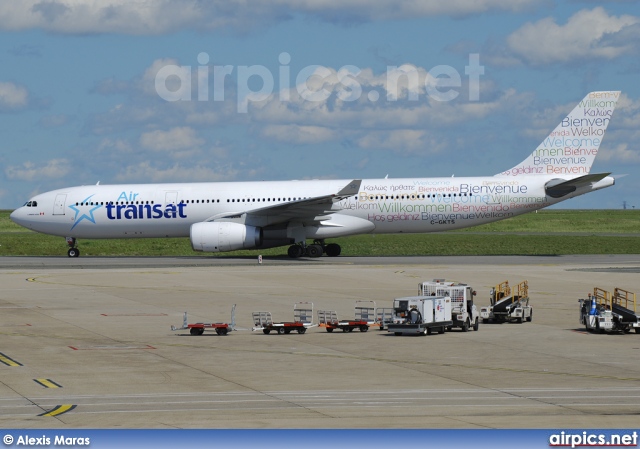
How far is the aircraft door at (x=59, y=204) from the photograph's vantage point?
2325 inches

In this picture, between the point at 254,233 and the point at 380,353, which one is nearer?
the point at 380,353

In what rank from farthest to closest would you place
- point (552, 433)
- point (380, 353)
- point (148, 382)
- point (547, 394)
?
point (380, 353)
point (148, 382)
point (547, 394)
point (552, 433)

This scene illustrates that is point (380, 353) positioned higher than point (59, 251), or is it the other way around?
point (59, 251)

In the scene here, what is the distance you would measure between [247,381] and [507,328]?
37.0 feet

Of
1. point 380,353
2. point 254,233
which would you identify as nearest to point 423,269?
point 254,233

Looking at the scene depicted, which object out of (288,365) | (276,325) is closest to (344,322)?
(276,325)

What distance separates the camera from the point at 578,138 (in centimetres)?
5738

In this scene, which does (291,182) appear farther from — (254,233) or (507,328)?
(507,328)

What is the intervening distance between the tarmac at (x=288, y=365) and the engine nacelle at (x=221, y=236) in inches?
489

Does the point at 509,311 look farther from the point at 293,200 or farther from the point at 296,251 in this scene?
the point at 293,200

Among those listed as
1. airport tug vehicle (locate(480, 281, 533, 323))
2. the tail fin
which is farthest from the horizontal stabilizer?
airport tug vehicle (locate(480, 281, 533, 323))

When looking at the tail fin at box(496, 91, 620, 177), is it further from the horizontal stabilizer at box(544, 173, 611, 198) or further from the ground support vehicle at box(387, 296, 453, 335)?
the ground support vehicle at box(387, 296, 453, 335)

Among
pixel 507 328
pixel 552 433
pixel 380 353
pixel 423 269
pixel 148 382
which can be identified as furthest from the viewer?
pixel 423 269

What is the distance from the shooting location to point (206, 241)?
53.4m
